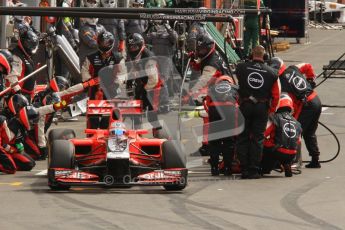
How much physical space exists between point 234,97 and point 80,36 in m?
8.16

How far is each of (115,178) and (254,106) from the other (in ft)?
8.24

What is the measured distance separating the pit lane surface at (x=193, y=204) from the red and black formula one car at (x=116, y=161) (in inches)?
6.4

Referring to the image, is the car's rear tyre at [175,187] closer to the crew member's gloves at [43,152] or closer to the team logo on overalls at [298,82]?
the team logo on overalls at [298,82]

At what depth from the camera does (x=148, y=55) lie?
823 inches

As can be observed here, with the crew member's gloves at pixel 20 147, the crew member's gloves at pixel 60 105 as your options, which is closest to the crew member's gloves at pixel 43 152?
the crew member's gloves at pixel 20 147

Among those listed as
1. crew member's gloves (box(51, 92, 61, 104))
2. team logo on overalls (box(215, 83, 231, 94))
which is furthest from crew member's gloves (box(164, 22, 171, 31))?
team logo on overalls (box(215, 83, 231, 94))

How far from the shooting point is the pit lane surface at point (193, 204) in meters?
13.2

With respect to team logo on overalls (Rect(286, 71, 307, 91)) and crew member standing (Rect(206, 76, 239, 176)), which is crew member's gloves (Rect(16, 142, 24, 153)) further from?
team logo on overalls (Rect(286, 71, 307, 91))

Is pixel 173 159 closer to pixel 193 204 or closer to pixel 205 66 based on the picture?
pixel 193 204

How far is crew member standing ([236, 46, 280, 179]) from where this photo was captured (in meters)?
17.1

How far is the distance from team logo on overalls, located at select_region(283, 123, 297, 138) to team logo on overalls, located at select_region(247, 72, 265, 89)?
0.70 metres

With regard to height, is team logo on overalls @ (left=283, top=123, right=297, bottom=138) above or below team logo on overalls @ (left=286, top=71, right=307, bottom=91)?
below

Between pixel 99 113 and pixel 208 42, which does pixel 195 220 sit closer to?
pixel 99 113

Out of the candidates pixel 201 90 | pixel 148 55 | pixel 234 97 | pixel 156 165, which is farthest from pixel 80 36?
pixel 156 165
